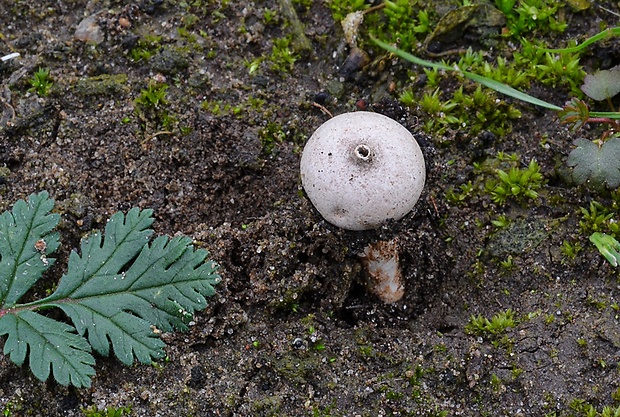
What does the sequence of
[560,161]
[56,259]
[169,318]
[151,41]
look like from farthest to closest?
1. [151,41]
2. [560,161]
3. [56,259]
4. [169,318]

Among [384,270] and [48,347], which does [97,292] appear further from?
[384,270]

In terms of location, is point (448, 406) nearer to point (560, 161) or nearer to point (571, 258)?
point (571, 258)

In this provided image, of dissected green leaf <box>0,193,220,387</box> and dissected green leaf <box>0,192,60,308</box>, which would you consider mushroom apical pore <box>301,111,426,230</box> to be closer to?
dissected green leaf <box>0,193,220,387</box>

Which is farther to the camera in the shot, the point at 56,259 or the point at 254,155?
the point at 254,155

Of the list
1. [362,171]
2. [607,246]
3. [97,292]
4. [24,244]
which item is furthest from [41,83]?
[607,246]

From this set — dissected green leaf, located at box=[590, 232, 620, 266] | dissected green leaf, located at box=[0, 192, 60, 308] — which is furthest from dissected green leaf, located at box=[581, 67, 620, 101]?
dissected green leaf, located at box=[0, 192, 60, 308]

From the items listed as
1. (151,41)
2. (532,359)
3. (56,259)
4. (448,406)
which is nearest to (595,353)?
(532,359)
